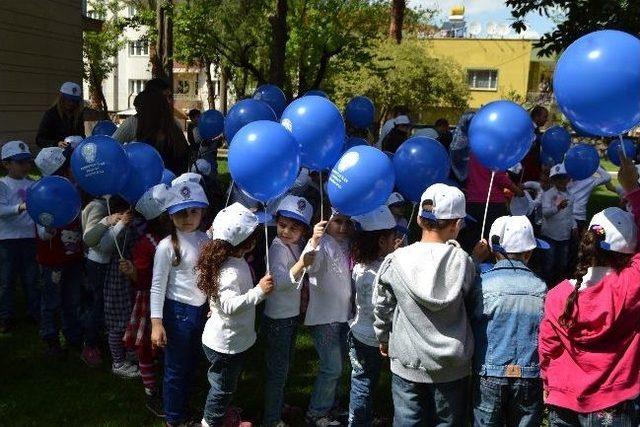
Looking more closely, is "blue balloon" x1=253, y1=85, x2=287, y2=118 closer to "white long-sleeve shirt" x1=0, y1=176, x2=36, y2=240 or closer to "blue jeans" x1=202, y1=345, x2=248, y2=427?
"white long-sleeve shirt" x1=0, y1=176, x2=36, y2=240

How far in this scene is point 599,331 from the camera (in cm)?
259

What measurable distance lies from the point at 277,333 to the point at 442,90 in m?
25.4

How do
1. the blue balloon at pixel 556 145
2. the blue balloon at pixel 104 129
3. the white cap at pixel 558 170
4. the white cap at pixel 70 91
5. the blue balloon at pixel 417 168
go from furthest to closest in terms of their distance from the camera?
the blue balloon at pixel 556 145 < the white cap at pixel 558 170 < the white cap at pixel 70 91 < the blue balloon at pixel 104 129 < the blue balloon at pixel 417 168

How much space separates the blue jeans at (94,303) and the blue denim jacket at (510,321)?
104 inches

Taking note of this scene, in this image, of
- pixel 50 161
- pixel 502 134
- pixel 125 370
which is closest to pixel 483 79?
pixel 502 134

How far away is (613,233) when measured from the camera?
2.66m

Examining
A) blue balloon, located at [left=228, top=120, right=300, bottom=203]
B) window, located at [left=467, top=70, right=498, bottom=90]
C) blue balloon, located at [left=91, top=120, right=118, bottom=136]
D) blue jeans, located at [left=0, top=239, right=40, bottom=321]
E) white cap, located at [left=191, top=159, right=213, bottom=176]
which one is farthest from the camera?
window, located at [left=467, top=70, right=498, bottom=90]

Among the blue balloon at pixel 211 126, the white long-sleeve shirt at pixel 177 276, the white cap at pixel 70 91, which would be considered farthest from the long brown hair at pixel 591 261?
the white cap at pixel 70 91

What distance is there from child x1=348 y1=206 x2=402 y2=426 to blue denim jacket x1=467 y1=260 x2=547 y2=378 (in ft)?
2.27

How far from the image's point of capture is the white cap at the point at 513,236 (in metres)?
2.93

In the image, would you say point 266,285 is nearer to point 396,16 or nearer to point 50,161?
point 50,161

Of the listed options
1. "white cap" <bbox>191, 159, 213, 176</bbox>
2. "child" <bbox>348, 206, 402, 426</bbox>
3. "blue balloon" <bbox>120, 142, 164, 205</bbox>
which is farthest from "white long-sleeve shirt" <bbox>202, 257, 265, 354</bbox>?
"white cap" <bbox>191, 159, 213, 176</bbox>

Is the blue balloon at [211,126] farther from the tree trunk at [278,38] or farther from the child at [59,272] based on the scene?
the tree trunk at [278,38]

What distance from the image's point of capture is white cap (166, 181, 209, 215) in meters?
3.53
